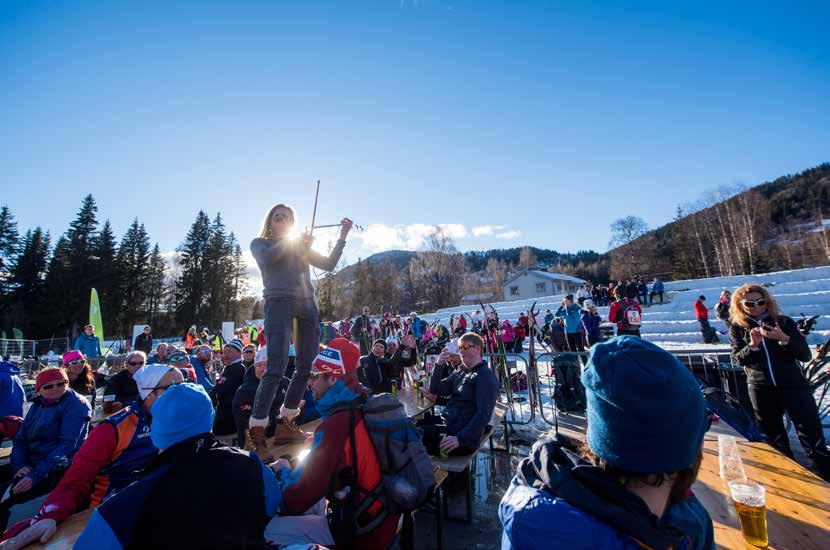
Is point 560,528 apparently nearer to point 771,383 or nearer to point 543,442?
point 543,442

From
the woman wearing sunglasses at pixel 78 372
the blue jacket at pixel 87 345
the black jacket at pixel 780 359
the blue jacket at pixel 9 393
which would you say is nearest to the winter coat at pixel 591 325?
the black jacket at pixel 780 359

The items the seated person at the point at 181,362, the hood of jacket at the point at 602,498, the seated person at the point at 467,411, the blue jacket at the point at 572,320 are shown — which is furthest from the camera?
the blue jacket at the point at 572,320

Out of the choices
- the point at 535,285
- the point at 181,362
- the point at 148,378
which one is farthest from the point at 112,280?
the point at 535,285

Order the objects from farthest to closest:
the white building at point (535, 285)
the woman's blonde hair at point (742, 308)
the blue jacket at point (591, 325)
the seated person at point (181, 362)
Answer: the white building at point (535, 285) < the blue jacket at point (591, 325) < the seated person at point (181, 362) < the woman's blonde hair at point (742, 308)

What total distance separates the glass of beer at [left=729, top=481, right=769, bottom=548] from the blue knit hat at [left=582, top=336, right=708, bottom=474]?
880mm

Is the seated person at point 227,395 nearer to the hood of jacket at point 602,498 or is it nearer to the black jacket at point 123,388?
the black jacket at point 123,388

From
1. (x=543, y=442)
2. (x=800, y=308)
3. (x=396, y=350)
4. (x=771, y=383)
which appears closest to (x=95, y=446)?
(x=543, y=442)

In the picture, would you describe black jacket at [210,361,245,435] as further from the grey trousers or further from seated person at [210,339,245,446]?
the grey trousers

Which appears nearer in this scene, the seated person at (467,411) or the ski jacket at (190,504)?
the ski jacket at (190,504)

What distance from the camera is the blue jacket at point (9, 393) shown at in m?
4.13

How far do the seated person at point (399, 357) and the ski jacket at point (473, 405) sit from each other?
145 inches

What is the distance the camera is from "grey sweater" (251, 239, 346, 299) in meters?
2.78

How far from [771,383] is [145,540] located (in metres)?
4.91

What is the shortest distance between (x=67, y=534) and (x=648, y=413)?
296 centimetres
